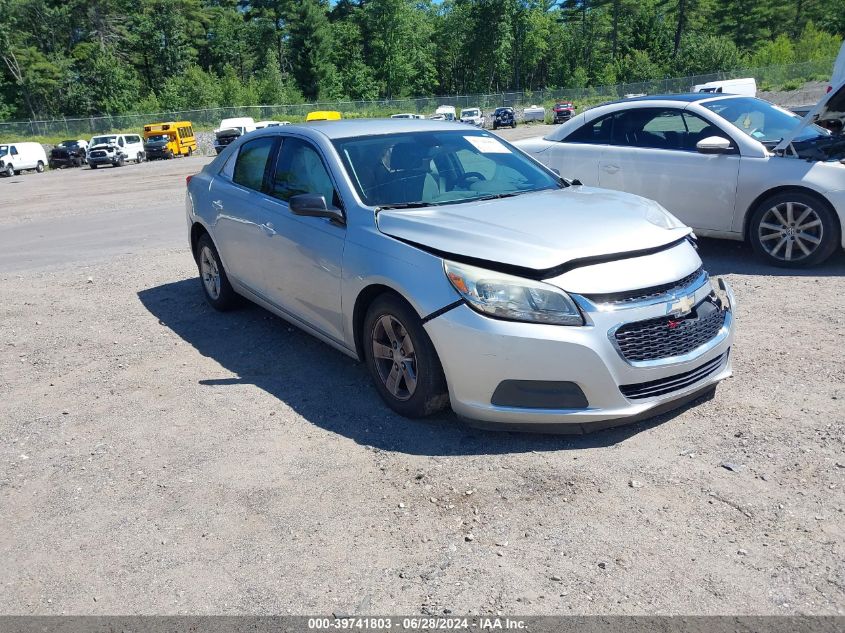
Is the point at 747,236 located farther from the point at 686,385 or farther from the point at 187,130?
the point at 187,130

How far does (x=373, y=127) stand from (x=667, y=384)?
2763 millimetres

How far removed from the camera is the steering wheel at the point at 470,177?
4.91 metres

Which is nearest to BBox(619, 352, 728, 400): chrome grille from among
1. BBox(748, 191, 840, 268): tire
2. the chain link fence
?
BBox(748, 191, 840, 268): tire

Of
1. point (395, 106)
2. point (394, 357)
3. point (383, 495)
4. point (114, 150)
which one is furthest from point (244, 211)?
point (395, 106)

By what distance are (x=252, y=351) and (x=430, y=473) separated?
2470mm

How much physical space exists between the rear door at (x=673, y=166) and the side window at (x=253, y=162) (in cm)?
393

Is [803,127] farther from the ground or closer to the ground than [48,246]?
farther from the ground

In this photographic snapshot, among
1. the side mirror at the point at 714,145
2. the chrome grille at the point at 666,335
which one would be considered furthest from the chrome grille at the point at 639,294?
the side mirror at the point at 714,145

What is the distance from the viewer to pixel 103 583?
9.82 ft

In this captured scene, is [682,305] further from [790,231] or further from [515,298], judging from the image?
[790,231]

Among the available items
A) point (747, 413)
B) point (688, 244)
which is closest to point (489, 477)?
point (747, 413)

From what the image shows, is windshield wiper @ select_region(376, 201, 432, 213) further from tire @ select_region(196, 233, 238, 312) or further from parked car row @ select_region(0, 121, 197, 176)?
parked car row @ select_region(0, 121, 197, 176)

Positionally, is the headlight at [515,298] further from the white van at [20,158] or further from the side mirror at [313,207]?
the white van at [20,158]

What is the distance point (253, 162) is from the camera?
5.91 metres
